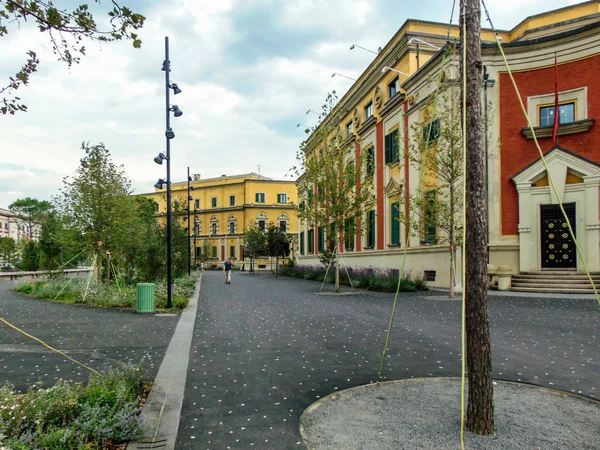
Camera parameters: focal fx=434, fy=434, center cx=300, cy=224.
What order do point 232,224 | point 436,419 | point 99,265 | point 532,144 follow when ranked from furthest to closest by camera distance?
point 232,224
point 532,144
point 99,265
point 436,419

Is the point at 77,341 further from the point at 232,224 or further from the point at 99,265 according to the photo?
the point at 232,224

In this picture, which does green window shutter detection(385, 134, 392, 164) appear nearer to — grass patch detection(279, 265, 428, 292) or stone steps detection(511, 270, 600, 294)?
grass patch detection(279, 265, 428, 292)

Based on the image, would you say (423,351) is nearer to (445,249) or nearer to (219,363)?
(219,363)

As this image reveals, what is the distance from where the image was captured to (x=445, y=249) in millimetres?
20578

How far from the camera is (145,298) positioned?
13.5 metres

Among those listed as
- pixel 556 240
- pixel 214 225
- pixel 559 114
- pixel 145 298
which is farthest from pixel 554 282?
pixel 214 225

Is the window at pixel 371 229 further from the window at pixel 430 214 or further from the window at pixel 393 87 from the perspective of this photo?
the window at pixel 430 214

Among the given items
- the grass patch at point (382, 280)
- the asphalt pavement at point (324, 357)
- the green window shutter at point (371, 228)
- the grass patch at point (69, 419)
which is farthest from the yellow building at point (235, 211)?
the grass patch at point (69, 419)

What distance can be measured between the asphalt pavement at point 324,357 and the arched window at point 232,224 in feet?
206

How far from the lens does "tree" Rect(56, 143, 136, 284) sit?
1772 centimetres

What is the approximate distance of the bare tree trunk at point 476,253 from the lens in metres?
4.05

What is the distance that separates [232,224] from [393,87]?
175 ft

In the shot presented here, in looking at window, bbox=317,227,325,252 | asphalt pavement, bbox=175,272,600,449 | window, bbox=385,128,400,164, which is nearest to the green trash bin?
asphalt pavement, bbox=175,272,600,449

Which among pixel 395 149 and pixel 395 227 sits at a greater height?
pixel 395 149
